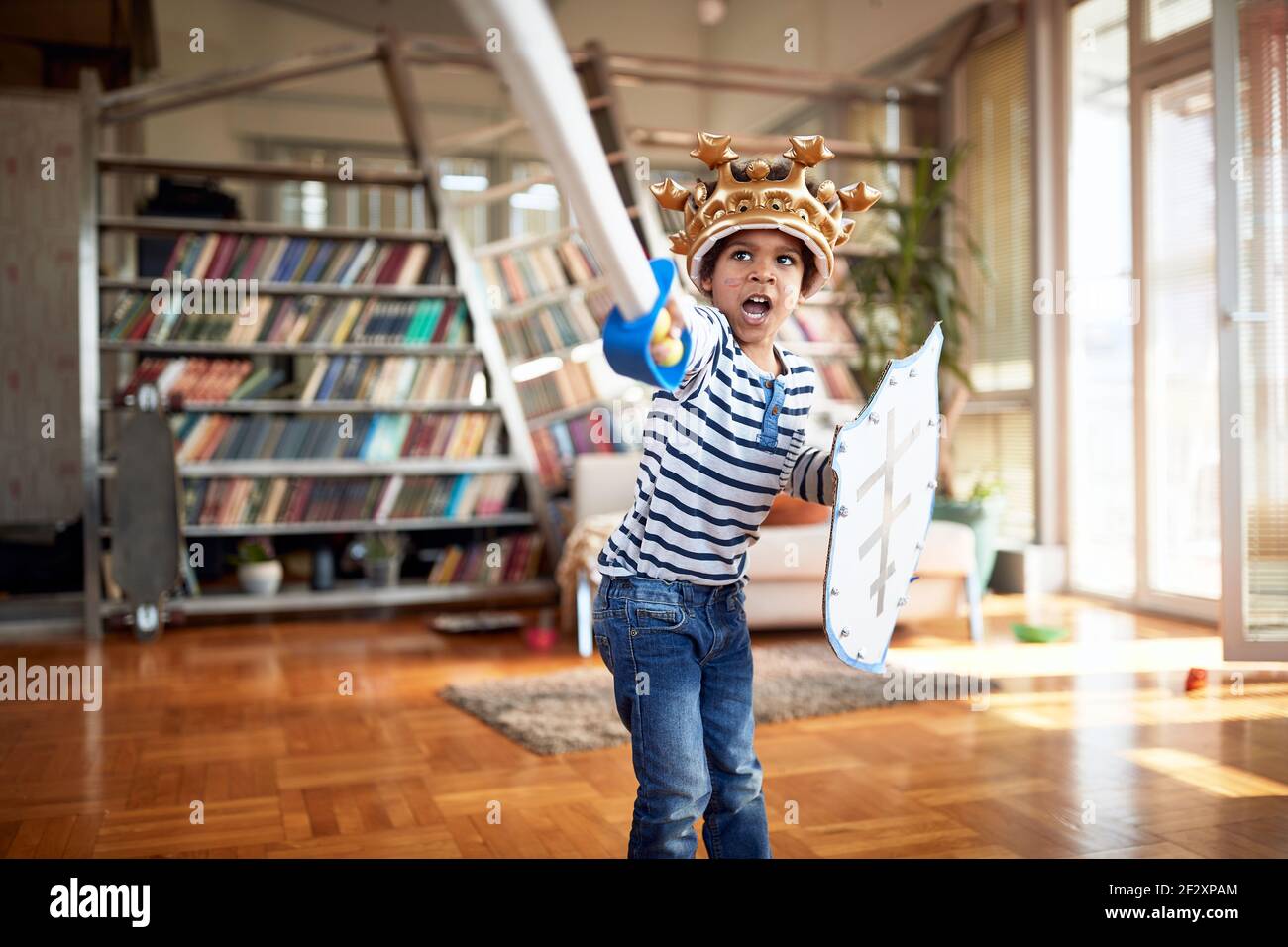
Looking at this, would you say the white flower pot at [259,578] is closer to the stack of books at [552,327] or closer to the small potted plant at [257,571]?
the small potted plant at [257,571]

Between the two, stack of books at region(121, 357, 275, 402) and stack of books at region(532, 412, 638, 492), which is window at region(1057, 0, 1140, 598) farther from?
stack of books at region(121, 357, 275, 402)

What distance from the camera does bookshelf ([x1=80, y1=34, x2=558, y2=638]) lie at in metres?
4.51

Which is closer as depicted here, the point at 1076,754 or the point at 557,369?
the point at 1076,754

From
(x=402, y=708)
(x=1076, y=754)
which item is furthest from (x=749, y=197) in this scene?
(x=402, y=708)

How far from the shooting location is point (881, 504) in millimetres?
1331

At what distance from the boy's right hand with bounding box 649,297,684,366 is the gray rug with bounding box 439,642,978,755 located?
5.45ft

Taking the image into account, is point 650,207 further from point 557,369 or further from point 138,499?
point 138,499

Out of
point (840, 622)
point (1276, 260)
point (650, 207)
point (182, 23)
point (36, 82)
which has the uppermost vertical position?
point (182, 23)

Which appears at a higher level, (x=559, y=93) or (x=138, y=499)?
(x=559, y=93)

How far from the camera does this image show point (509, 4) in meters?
0.77

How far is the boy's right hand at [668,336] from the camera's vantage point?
1.08 m

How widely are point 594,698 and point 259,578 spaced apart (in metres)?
2.00

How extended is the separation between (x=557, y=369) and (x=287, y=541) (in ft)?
4.83

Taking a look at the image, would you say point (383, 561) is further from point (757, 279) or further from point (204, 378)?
point (757, 279)
